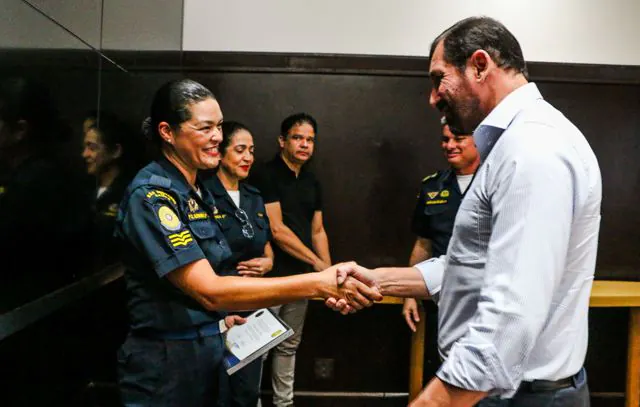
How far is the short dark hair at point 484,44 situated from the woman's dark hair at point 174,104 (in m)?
0.86

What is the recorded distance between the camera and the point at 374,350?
3.14 metres

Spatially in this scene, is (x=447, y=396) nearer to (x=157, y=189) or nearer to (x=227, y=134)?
(x=157, y=189)

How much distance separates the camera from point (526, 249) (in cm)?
88

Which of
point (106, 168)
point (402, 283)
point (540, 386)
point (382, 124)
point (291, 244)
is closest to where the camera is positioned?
point (540, 386)

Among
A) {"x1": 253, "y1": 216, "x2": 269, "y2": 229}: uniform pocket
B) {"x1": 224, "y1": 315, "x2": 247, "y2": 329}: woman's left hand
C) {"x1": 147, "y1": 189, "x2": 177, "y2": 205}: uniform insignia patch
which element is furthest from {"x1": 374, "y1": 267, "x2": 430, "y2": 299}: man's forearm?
{"x1": 253, "y1": 216, "x2": 269, "y2": 229}: uniform pocket

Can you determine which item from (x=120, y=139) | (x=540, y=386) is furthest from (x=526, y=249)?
(x=120, y=139)

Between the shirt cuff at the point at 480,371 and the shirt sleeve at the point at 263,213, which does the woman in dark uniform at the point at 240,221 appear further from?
the shirt cuff at the point at 480,371

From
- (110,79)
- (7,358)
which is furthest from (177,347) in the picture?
(110,79)

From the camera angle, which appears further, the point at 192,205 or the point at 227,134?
the point at 227,134

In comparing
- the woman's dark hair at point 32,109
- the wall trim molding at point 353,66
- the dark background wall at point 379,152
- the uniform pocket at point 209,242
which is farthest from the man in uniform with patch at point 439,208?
the woman's dark hair at point 32,109

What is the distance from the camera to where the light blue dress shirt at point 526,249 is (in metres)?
0.87

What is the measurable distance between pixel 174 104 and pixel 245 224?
0.87 metres

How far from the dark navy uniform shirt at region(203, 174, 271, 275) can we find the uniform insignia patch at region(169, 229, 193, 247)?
73cm

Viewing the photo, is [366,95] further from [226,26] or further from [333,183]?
[226,26]
